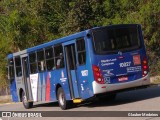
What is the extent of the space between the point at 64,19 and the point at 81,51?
15.1m

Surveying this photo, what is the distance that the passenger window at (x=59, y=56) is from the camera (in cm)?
1730

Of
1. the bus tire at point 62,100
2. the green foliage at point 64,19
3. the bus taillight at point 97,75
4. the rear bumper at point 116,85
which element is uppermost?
the green foliage at point 64,19

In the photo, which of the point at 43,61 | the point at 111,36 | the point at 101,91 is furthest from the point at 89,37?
the point at 43,61

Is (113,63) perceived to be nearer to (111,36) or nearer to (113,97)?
(111,36)

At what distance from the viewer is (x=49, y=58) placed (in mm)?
18281

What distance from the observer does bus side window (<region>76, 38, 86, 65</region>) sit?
1598cm

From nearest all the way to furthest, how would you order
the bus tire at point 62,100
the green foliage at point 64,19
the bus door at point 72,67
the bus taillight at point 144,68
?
the bus taillight at point 144,68
the bus door at point 72,67
the bus tire at point 62,100
the green foliage at point 64,19

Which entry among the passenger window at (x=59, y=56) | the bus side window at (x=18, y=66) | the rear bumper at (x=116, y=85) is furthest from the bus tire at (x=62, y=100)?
the bus side window at (x=18, y=66)

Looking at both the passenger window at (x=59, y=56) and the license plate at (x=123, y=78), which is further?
the passenger window at (x=59, y=56)

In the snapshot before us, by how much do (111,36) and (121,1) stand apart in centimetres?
1404

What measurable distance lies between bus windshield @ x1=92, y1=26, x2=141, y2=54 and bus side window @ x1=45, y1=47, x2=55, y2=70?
9.17 feet

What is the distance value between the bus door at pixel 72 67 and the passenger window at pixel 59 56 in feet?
1.17

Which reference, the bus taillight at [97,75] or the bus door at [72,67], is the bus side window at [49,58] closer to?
the bus door at [72,67]

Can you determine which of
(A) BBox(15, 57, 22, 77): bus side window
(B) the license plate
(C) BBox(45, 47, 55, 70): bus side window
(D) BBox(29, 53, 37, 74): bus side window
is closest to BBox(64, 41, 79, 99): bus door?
(C) BBox(45, 47, 55, 70): bus side window
